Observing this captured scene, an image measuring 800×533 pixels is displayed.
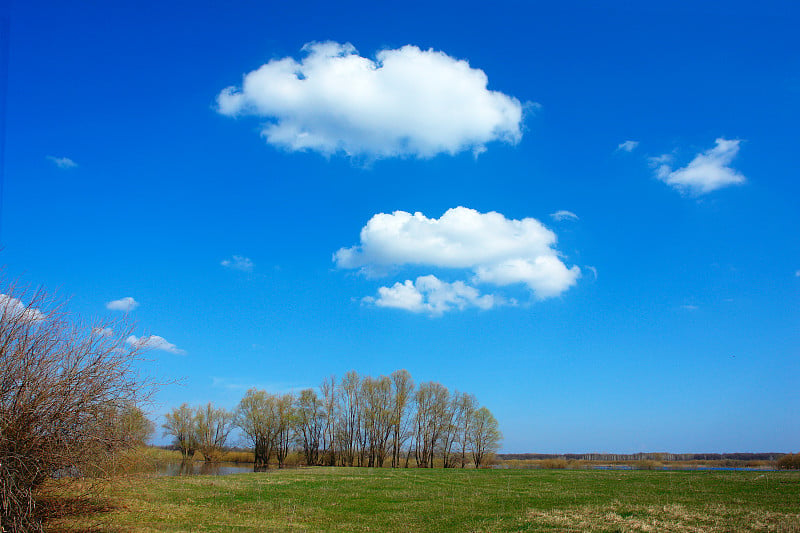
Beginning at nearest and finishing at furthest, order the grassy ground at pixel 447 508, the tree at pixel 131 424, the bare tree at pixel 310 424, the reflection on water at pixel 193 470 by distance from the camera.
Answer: the tree at pixel 131 424, the grassy ground at pixel 447 508, the reflection on water at pixel 193 470, the bare tree at pixel 310 424

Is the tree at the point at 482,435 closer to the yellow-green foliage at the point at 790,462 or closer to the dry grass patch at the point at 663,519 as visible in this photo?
the yellow-green foliage at the point at 790,462

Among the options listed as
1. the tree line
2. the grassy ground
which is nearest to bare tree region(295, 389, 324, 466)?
the tree line

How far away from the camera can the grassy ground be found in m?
14.9

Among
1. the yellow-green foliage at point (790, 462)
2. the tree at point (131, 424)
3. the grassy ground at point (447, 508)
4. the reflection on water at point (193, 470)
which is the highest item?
the tree at point (131, 424)

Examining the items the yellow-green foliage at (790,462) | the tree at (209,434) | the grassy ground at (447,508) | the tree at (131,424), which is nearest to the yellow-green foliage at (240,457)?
the tree at (209,434)

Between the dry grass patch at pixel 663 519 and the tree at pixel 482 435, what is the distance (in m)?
66.4

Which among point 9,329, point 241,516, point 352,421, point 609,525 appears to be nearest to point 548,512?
point 609,525

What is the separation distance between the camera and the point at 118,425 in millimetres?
13125

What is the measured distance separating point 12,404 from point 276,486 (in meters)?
18.5

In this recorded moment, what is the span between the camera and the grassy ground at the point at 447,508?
14.9m

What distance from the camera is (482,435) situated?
82000 mm

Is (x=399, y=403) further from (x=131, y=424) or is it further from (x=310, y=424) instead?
(x=131, y=424)

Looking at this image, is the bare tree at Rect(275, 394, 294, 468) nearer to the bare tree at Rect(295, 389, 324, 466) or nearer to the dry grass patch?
the bare tree at Rect(295, 389, 324, 466)

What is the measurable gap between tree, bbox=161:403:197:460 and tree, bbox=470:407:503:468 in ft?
155
